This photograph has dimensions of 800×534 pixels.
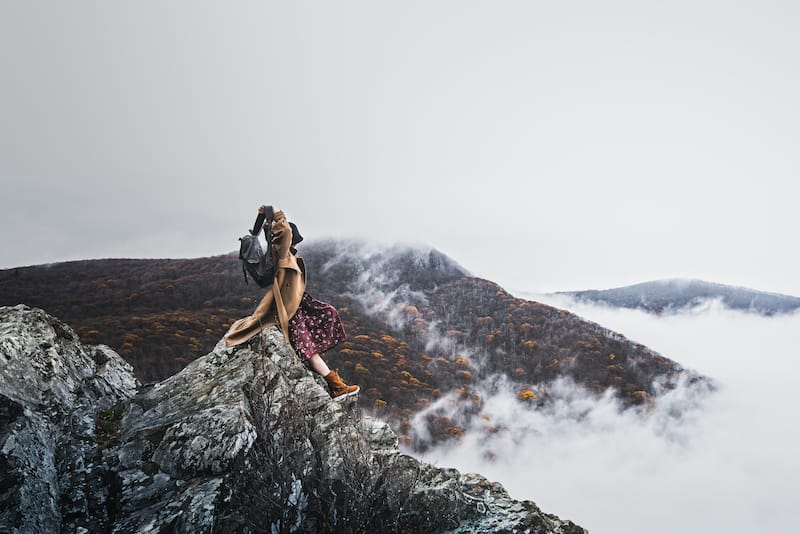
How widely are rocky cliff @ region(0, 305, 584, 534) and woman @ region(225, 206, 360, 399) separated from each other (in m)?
0.96

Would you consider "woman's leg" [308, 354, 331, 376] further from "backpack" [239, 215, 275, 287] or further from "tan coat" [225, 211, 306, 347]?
"backpack" [239, 215, 275, 287]

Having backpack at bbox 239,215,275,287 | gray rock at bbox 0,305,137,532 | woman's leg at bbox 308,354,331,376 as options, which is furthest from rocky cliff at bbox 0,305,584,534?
backpack at bbox 239,215,275,287

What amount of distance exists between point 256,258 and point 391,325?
Answer: 3626cm

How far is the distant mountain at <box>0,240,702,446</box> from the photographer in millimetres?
19234

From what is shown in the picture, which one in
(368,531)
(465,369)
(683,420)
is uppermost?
(368,531)

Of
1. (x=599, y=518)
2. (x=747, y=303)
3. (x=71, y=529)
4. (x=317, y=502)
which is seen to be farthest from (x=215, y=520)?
(x=747, y=303)

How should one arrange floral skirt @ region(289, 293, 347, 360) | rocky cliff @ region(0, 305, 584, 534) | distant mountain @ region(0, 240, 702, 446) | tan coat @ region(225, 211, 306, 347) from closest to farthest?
rocky cliff @ region(0, 305, 584, 534) → tan coat @ region(225, 211, 306, 347) → floral skirt @ region(289, 293, 347, 360) → distant mountain @ region(0, 240, 702, 446)

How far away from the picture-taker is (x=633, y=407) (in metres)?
56.4

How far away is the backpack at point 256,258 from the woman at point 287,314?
0.14 meters

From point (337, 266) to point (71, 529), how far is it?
46.8 metres

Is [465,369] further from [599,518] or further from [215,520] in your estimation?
[599,518]

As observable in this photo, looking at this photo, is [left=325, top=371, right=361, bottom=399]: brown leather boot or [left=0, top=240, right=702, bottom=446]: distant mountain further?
[left=0, top=240, right=702, bottom=446]: distant mountain

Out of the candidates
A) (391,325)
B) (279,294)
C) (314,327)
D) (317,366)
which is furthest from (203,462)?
(391,325)

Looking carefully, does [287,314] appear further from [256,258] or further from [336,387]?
[336,387]
